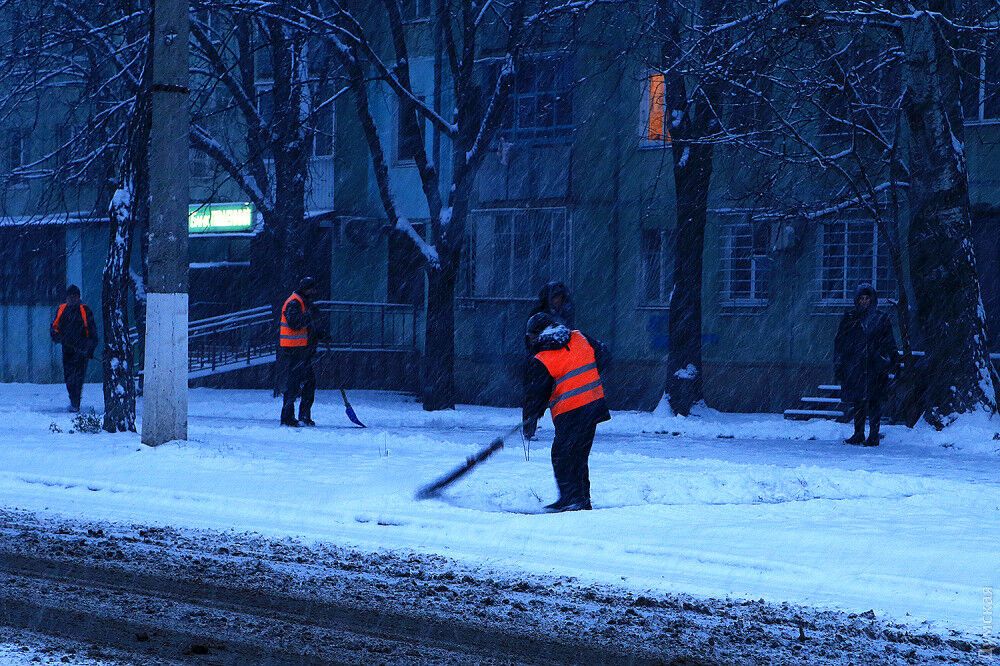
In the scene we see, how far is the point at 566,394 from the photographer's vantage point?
30.1 feet

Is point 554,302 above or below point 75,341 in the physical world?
above

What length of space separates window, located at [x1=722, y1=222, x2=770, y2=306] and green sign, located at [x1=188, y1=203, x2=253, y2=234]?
40.1ft

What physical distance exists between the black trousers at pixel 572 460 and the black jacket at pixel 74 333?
43.5ft

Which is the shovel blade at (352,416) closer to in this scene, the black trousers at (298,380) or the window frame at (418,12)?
the black trousers at (298,380)

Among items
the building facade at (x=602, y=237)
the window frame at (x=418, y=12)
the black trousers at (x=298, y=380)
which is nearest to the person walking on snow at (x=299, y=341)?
the black trousers at (x=298, y=380)

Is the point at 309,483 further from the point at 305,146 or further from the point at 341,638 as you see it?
the point at 305,146

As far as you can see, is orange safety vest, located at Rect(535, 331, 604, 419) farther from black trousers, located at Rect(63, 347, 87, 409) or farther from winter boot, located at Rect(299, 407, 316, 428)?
black trousers, located at Rect(63, 347, 87, 409)

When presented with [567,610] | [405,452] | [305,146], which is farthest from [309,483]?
[305,146]

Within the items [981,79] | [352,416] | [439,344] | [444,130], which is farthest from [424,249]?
[981,79]

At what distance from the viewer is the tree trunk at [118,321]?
14.0 metres

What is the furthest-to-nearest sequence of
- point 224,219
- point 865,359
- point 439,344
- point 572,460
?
point 224,219, point 439,344, point 865,359, point 572,460

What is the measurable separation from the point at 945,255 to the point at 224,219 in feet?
63.6

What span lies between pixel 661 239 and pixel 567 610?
1925 centimetres

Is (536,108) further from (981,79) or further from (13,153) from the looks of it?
(13,153)
